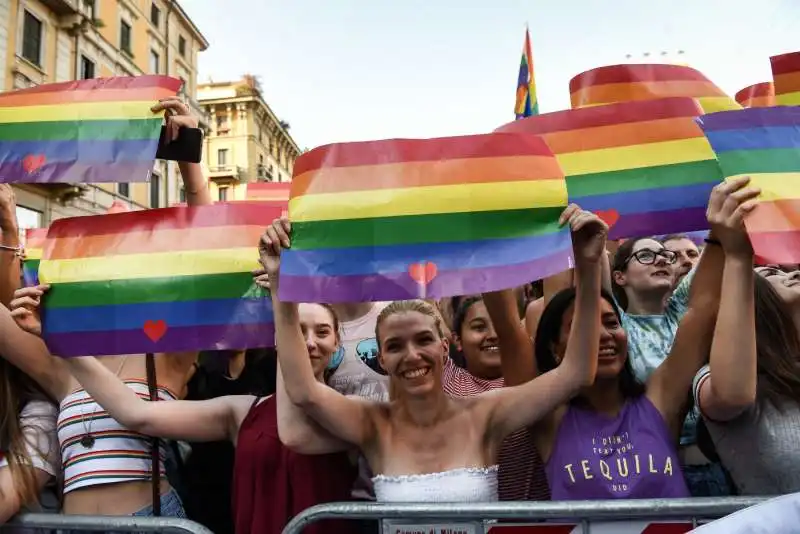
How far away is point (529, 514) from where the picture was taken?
170 centimetres

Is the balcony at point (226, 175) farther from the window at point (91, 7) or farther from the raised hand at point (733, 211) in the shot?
the raised hand at point (733, 211)

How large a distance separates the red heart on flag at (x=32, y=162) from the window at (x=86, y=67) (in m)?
24.6

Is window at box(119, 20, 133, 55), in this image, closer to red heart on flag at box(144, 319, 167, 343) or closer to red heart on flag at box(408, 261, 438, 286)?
red heart on flag at box(144, 319, 167, 343)

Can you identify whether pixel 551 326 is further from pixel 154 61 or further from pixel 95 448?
pixel 154 61

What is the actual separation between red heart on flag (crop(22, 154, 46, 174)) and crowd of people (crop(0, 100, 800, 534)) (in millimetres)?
508

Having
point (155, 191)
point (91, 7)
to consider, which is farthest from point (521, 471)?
point (155, 191)

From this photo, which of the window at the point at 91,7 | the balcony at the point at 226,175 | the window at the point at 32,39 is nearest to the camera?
the window at the point at 32,39

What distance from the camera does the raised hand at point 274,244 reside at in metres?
2.18

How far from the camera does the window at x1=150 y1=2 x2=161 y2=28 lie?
100 feet

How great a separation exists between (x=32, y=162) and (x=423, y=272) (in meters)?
1.71

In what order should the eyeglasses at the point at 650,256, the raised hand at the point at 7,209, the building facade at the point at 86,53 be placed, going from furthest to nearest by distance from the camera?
the building facade at the point at 86,53 → the eyeglasses at the point at 650,256 → the raised hand at the point at 7,209

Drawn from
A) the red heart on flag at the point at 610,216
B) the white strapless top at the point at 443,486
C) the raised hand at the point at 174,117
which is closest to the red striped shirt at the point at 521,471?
the white strapless top at the point at 443,486

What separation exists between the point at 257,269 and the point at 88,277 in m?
0.66

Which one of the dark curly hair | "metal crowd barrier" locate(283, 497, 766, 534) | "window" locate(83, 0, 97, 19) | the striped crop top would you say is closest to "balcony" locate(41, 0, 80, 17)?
"window" locate(83, 0, 97, 19)
